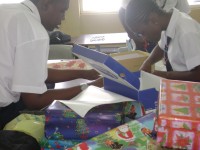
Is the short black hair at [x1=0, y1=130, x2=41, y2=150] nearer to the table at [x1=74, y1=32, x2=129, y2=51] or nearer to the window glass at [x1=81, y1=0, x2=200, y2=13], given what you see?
the table at [x1=74, y1=32, x2=129, y2=51]

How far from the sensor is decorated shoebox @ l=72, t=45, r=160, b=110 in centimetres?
92

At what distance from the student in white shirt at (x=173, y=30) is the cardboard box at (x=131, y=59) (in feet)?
0.21

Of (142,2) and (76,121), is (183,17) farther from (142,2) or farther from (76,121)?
(76,121)

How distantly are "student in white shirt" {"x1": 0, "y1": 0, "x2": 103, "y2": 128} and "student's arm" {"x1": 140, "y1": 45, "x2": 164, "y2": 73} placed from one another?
37cm

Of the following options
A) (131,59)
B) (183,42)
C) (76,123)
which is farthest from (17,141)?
(183,42)

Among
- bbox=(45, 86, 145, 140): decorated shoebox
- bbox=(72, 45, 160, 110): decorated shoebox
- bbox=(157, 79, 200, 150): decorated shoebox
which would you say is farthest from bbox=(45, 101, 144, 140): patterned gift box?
bbox=(157, 79, 200, 150): decorated shoebox

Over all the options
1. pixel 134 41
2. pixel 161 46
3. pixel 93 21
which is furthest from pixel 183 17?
pixel 93 21

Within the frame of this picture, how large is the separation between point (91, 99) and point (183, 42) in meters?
0.65

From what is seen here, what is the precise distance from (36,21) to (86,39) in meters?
2.27

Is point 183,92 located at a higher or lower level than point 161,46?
higher

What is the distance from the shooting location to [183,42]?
1436 millimetres

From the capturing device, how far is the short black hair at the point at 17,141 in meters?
0.90

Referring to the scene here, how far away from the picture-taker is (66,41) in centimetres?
342

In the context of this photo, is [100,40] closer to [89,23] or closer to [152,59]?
[89,23]
